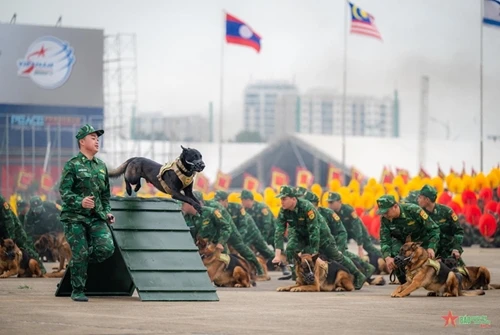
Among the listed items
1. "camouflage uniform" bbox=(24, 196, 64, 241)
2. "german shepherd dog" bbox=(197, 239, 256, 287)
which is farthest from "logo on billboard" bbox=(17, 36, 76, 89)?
"german shepherd dog" bbox=(197, 239, 256, 287)

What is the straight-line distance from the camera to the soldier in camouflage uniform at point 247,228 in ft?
80.9

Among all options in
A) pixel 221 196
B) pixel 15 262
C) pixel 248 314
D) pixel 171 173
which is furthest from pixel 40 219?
pixel 248 314

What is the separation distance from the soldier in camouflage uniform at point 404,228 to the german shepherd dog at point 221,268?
3.41 meters

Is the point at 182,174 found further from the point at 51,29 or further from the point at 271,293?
the point at 51,29

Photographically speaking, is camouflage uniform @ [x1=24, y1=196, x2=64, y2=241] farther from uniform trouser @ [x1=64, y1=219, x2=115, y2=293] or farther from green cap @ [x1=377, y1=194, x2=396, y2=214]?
uniform trouser @ [x1=64, y1=219, x2=115, y2=293]

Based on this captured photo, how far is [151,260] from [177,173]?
1.13 meters

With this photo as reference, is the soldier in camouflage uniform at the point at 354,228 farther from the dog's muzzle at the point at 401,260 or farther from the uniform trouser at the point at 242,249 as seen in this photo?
the dog's muzzle at the point at 401,260

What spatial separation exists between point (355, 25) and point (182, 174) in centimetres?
4061

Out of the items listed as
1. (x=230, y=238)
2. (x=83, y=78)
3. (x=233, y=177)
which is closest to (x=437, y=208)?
(x=230, y=238)

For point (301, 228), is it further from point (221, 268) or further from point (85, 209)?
point (85, 209)

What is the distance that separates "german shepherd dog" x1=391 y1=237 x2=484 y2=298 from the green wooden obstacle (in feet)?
9.61

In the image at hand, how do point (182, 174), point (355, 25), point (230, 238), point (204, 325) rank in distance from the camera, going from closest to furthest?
1. point (204, 325)
2. point (182, 174)
3. point (230, 238)
4. point (355, 25)

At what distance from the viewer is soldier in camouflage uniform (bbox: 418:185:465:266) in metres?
18.5

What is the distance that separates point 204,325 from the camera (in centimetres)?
1262
